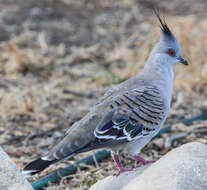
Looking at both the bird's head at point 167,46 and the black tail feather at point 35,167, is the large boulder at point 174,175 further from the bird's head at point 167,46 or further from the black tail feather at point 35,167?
the bird's head at point 167,46

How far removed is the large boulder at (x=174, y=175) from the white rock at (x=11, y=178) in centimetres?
49

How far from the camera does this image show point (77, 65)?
7.16 m

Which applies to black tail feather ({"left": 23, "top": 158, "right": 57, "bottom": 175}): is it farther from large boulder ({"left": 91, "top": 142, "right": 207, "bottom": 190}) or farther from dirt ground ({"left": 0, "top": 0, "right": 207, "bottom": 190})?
dirt ground ({"left": 0, "top": 0, "right": 207, "bottom": 190})

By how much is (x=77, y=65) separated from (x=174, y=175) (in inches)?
180

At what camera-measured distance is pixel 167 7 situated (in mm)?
9812

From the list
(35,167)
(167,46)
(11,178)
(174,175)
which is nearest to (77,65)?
(167,46)

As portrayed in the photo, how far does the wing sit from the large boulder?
1.53ft

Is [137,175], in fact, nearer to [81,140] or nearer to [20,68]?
[81,140]

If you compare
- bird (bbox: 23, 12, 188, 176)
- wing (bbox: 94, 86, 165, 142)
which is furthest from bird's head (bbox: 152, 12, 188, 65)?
wing (bbox: 94, 86, 165, 142)

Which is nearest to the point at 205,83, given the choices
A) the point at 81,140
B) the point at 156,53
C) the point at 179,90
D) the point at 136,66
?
the point at 179,90

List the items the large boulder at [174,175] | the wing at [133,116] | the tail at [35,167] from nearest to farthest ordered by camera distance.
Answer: the large boulder at [174,175]
the tail at [35,167]
the wing at [133,116]

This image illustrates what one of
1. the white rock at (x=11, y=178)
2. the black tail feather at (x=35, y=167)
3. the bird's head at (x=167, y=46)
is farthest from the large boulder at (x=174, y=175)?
the bird's head at (x=167, y=46)

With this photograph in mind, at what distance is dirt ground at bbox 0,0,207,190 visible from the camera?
489cm

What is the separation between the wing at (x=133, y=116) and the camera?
3566mm
